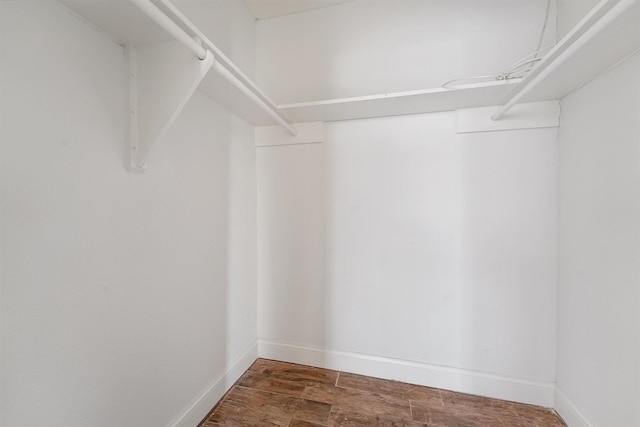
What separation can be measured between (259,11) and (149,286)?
1.86 metres

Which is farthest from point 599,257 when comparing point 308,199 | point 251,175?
point 251,175

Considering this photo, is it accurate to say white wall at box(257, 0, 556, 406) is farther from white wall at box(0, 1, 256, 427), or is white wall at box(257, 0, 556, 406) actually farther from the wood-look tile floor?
white wall at box(0, 1, 256, 427)

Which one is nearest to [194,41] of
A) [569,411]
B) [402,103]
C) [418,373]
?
[402,103]

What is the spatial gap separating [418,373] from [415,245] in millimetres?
793

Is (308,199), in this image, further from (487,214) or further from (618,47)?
(618,47)

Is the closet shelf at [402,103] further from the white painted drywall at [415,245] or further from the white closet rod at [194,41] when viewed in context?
the white closet rod at [194,41]

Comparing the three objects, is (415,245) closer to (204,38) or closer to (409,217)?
(409,217)

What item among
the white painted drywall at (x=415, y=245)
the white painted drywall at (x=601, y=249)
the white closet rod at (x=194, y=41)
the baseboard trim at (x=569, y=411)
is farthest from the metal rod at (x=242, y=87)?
the baseboard trim at (x=569, y=411)

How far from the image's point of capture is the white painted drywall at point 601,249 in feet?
3.08

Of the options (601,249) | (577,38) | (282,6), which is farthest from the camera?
(282,6)

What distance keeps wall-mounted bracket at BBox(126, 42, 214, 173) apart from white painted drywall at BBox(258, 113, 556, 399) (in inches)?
35.7

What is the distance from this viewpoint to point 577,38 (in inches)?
32.6

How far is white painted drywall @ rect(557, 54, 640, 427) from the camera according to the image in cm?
94

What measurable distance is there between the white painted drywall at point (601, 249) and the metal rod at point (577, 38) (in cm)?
29
